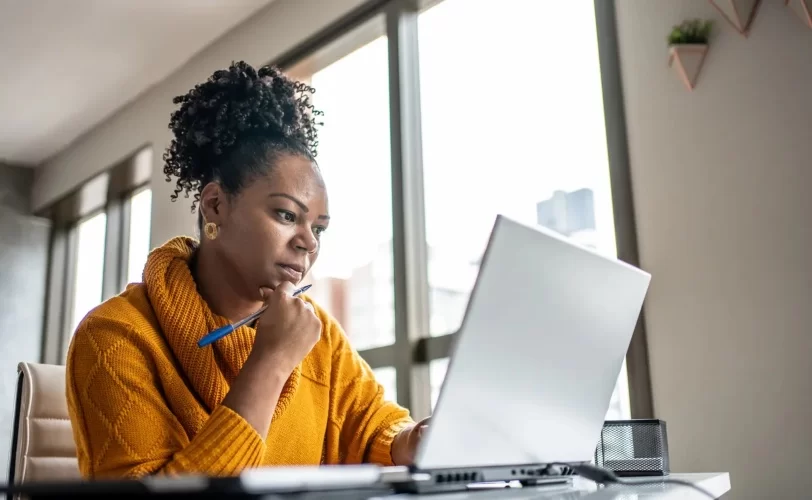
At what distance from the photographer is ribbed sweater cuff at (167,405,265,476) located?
0.91m

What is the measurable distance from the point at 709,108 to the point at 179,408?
1.37 metres

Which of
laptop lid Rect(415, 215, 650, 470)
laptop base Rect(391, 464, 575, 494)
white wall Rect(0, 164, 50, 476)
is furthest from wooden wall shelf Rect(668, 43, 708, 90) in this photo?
white wall Rect(0, 164, 50, 476)

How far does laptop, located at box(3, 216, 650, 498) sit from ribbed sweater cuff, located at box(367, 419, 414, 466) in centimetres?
41

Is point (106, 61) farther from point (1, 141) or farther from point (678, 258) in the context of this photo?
point (678, 258)

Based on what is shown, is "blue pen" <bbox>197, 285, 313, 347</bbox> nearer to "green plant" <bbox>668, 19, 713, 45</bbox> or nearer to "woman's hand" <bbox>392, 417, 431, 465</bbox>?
"woman's hand" <bbox>392, 417, 431, 465</bbox>

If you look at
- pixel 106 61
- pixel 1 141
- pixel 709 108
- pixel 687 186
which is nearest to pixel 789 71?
pixel 709 108

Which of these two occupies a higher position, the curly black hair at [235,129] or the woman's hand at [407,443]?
the curly black hair at [235,129]

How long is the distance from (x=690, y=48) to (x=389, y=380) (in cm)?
136

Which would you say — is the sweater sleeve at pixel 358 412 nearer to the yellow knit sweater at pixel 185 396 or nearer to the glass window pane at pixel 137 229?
the yellow knit sweater at pixel 185 396

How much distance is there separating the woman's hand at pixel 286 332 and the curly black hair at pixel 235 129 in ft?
0.96

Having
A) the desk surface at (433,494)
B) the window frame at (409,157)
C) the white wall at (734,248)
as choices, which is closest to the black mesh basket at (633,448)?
the desk surface at (433,494)

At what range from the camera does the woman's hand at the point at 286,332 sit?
3.51ft

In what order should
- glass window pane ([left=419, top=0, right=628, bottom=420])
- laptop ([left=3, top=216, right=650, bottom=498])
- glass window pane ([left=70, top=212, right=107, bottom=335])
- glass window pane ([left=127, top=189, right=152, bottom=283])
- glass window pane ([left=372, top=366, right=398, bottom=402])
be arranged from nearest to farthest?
1. laptop ([left=3, top=216, right=650, bottom=498])
2. glass window pane ([left=419, top=0, right=628, bottom=420])
3. glass window pane ([left=372, top=366, right=398, bottom=402])
4. glass window pane ([left=127, top=189, right=152, bottom=283])
5. glass window pane ([left=70, top=212, right=107, bottom=335])

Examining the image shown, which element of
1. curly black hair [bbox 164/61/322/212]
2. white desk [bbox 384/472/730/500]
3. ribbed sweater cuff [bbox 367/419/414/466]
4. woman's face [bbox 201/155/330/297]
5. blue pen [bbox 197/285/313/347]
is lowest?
white desk [bbox 384/472/730/500]
